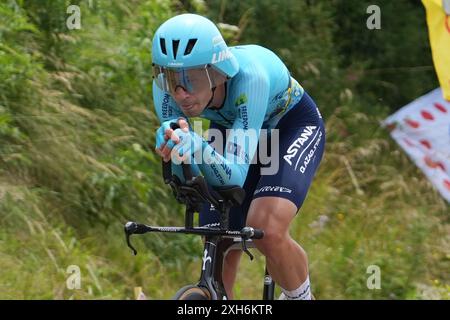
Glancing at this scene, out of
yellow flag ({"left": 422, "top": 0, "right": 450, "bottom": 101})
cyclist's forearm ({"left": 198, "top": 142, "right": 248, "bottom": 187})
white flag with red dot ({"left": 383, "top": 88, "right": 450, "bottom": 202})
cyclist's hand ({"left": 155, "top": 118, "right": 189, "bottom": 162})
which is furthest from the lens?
white flag with red dot ({"left": 383, "top": 88, "right": 450, "bottom": 202})

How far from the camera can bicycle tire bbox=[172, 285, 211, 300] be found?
16.7ft

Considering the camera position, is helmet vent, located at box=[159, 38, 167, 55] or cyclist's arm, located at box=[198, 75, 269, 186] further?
helmet vent, located at box=[159, 38, 167, 55]

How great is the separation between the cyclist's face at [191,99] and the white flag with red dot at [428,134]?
17.3 feet

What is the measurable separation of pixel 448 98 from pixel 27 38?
388cm

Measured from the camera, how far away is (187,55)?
5066 mm

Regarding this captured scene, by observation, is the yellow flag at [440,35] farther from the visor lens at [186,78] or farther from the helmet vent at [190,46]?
the helmet vent at [190,46]

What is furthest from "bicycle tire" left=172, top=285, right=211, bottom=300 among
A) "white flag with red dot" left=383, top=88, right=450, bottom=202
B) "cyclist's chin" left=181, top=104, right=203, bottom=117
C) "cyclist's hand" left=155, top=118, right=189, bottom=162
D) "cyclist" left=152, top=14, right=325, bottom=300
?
"white flag with red dot" left=383, top=88, right=450, bottom=202

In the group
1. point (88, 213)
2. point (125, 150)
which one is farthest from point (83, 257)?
point (125, 150)

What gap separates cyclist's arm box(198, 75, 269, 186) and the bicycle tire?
53 cm

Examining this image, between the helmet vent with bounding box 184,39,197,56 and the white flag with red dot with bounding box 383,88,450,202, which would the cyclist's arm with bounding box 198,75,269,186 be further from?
the white flag with red dot with bounding box 383,88,450,202

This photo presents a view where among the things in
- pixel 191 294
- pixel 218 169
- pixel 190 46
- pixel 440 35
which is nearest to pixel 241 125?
pixel 218 169

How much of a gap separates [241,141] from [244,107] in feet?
0.73

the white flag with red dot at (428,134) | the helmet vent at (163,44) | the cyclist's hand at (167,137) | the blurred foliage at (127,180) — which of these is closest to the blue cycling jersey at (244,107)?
the cyclist's hand at (167,137)

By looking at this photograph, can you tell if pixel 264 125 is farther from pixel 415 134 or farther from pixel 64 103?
pixel 415 134
